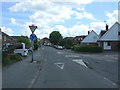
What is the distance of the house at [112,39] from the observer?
52344mm

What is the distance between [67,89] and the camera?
345 inches

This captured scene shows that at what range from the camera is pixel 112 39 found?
2083 inches

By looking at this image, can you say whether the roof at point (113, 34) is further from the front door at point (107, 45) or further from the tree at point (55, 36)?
the tree at point (55, 36)

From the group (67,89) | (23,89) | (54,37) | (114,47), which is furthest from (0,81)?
(54,37)

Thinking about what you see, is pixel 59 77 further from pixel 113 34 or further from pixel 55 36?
pixel 55 36

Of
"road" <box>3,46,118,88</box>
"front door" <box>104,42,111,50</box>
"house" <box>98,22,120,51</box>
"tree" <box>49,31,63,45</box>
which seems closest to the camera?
"road" <box>3,46,118,88</box>

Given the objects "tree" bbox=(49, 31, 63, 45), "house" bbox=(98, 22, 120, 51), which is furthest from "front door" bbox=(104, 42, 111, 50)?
"tree" bbox=(49, 31, 63, 45)

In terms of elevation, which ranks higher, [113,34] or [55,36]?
[55,36]

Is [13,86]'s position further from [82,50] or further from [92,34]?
[92,34]

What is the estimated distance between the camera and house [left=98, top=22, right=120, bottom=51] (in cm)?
5234

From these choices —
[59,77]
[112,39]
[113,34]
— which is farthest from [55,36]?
[59,77]

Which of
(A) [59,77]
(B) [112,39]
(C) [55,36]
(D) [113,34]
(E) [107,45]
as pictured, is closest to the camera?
(A) [59,77]

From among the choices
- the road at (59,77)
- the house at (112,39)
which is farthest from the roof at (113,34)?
the road at (59,77)

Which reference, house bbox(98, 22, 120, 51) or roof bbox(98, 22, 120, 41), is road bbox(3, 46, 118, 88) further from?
roof bbox(98, 22, 120, 41)
